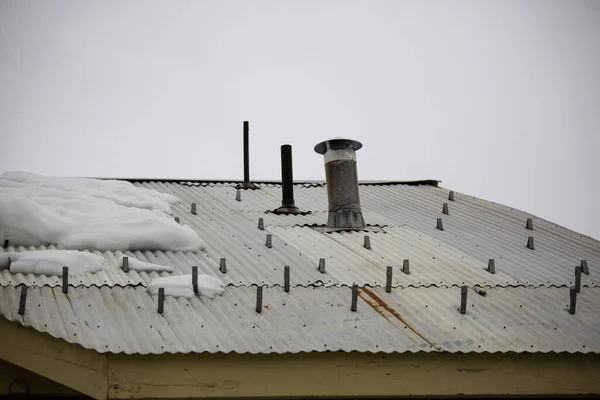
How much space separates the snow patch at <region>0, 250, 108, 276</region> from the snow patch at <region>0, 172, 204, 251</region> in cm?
81

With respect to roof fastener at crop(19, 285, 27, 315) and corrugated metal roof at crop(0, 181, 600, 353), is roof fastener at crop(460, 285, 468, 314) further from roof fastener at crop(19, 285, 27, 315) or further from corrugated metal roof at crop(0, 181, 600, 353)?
roof fastener at crop(19, 285, 27, 315)

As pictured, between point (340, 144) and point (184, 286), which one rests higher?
point (340, 144)

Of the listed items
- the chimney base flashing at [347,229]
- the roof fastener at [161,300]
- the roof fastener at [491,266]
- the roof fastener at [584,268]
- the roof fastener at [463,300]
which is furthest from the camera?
the chimney base flashing at [347,229]

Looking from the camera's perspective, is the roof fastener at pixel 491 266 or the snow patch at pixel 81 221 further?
the roof fastener at pixel 491 266

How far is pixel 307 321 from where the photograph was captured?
7387 mm

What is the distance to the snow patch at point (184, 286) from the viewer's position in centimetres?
758

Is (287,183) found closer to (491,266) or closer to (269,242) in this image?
(269,242)

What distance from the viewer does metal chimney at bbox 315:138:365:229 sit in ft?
37.7

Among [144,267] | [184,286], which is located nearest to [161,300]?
[184,286]

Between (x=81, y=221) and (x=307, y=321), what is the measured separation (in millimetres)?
3789

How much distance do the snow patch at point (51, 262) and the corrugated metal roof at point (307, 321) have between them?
63cm

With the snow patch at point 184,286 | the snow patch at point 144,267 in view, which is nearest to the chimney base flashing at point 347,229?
the snow patch at point 144,267

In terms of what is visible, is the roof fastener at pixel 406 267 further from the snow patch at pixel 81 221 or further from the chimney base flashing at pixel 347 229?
the snow patch at pixel 81 221

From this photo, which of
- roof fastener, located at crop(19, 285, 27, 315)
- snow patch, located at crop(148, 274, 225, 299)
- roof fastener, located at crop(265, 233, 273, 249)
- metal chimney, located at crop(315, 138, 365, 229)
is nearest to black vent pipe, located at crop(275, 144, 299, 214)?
metal chimney, located at crop(315, 138, 365, 229)
